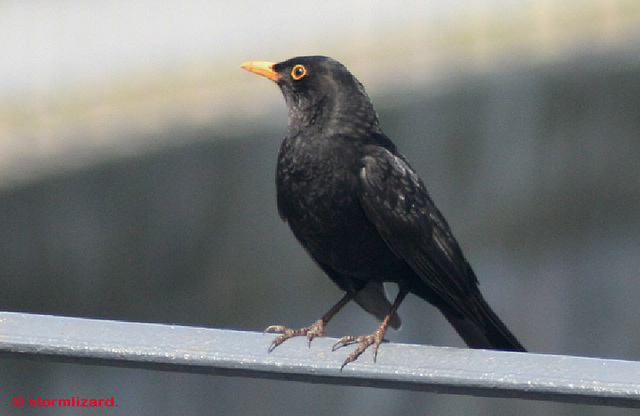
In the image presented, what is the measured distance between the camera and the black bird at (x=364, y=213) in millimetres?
3822

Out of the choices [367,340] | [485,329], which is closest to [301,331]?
[367,340]

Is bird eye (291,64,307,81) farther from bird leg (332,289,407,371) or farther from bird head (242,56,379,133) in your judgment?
bird leg (332,289,407,371)

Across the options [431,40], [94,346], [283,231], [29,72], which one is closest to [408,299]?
[283,231]

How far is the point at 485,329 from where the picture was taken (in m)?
3.95

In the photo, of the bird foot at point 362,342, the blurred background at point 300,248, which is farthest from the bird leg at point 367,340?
the blurred background at point 300,248

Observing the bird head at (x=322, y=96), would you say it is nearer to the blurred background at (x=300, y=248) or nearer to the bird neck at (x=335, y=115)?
the bird neck at (x=335, y=115)

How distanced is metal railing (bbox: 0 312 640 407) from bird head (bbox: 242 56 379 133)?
5.19 feet

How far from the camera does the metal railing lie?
2396mm

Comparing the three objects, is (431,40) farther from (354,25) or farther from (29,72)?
(29,72)

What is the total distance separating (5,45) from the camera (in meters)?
7.37

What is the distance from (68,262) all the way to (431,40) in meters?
2.50

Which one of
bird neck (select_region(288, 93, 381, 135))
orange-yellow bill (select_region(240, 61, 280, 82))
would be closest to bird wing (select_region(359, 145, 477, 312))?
bird neck (select_region(288, 93, 381, 135))

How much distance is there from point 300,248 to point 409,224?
86.5 inches

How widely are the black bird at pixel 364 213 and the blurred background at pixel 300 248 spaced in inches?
76.1
